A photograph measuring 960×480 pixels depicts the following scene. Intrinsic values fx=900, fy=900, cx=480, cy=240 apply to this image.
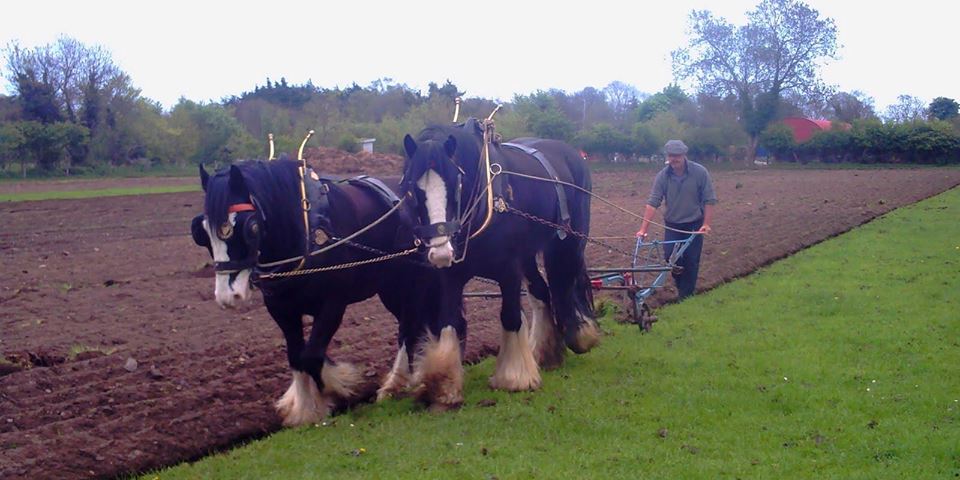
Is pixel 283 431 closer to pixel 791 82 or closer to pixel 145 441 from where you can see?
pixel 145 441

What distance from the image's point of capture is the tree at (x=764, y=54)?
211ft

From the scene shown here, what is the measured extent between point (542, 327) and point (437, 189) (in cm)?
234

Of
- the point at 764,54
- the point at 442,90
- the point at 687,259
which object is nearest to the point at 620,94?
the point at 764,54

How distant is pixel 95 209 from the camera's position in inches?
1115

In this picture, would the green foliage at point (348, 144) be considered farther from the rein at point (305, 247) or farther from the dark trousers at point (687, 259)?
the rein at point (305, 247)

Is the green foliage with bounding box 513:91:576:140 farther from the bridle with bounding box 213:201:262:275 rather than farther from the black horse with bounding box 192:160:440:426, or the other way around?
the bridle with bounding box 213:201:262:275

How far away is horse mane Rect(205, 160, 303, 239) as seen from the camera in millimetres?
5434

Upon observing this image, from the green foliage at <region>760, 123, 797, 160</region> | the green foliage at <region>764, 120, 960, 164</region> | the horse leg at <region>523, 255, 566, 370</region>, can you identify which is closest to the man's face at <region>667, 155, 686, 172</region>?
the horse leg at <region>523, 255, 566, 370</region>

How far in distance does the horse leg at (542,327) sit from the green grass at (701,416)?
15 centimetres

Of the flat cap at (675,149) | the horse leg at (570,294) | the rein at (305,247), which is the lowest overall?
the horse leg at (570,294)

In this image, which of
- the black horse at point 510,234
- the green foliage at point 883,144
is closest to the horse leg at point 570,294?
the black horse at point 510,234

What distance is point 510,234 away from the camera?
6.85m

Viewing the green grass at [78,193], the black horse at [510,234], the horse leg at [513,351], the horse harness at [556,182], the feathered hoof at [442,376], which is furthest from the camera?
the green grass at [78,193]

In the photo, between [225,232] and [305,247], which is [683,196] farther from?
[225,232]
